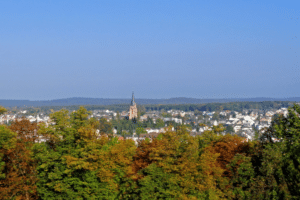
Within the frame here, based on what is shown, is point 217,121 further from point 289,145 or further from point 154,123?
point 289,145

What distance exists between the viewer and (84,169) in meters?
21.9

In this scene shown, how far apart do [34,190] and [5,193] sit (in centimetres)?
216

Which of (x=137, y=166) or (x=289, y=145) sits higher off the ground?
(x=289, y=145)

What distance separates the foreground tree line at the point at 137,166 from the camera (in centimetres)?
1958

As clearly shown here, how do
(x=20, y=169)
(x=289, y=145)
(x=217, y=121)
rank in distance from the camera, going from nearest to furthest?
(x=289, y=145)
(x=20, y=169)
(x=217, y=121)

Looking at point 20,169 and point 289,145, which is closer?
point 289,145

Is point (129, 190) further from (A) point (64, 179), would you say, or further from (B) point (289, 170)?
(B) point (289, 170)

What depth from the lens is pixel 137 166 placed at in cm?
2328

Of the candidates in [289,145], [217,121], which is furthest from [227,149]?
[217,121]

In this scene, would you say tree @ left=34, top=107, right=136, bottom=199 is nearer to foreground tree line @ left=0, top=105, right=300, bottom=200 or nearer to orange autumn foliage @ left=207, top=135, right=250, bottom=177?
foreground tree line @ left=0, top=105, right=300, bottom=200

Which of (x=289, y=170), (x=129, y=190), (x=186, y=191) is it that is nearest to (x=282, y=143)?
(x=289, y=170)

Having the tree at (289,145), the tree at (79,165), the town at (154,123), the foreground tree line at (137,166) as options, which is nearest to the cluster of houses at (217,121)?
the town at (154,123)

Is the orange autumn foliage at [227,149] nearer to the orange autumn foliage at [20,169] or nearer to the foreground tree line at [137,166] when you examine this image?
the foreground tree line at [137,166]

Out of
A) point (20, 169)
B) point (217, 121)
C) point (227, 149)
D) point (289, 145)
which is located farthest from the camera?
point (217, 121)
